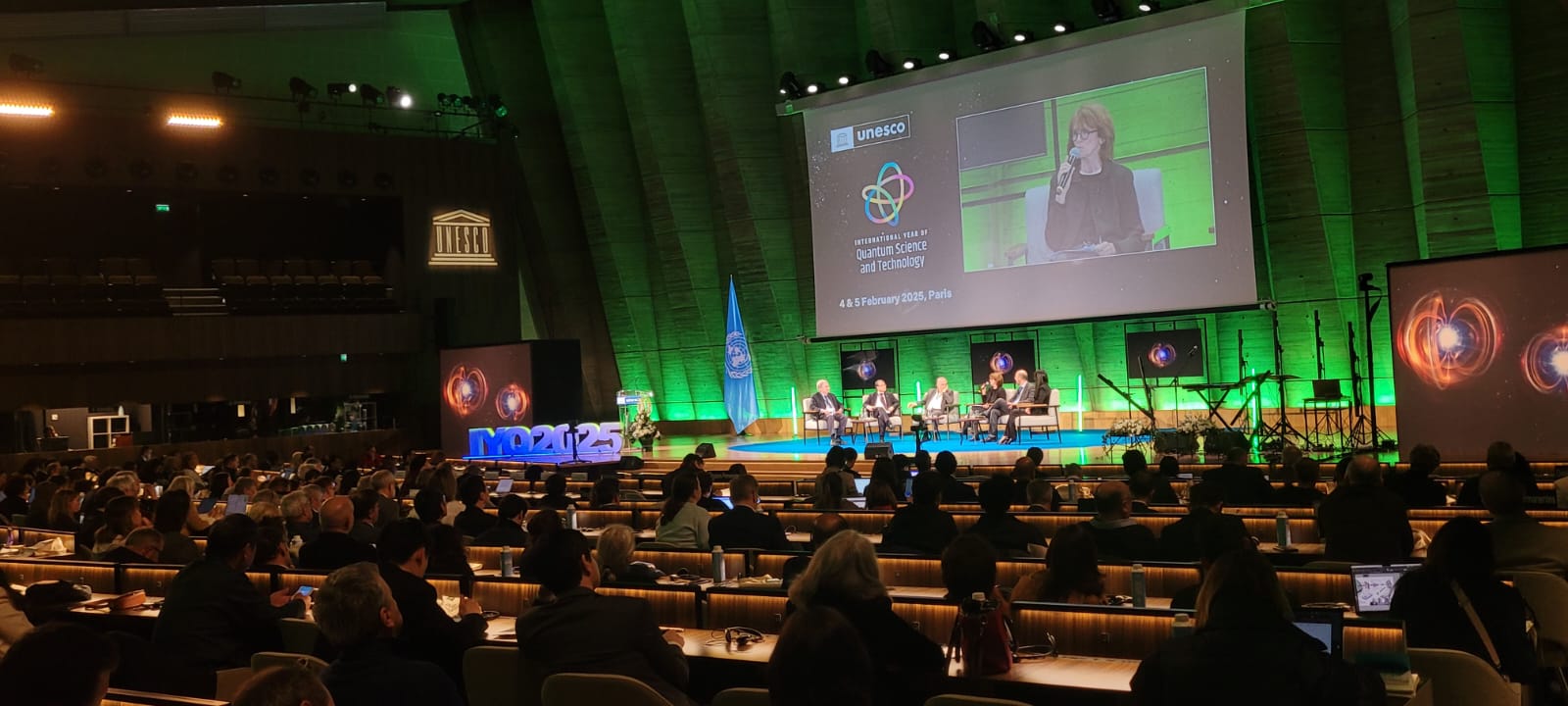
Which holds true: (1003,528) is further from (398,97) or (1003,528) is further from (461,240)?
(398,97)

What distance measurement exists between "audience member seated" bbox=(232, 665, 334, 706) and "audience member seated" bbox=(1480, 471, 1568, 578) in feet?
14.3

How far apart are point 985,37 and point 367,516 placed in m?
11.6

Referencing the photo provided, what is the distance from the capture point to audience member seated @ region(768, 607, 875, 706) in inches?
100.0

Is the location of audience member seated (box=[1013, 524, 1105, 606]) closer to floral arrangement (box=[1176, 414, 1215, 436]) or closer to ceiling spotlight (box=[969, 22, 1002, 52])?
floral arrangement (box=[1176, 414, 1215, 436])

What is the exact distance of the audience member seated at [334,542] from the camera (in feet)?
18.7

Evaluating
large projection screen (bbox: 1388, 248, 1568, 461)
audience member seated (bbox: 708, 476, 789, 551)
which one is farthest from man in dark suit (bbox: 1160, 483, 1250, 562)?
large projection screen (bbox: 1388, 248, 1568, 461)

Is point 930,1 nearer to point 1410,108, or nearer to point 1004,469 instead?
point 1410,108

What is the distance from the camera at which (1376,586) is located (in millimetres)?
4164

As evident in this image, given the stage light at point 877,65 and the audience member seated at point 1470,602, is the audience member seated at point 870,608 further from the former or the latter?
the stage light at point 877,65

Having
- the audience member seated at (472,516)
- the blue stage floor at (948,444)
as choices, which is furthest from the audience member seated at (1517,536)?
the blue stage floor at (948,444)

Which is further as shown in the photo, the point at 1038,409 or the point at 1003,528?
the point at 1038,409

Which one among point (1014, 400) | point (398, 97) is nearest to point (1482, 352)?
point (1014, 400)

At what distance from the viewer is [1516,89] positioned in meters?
13.6

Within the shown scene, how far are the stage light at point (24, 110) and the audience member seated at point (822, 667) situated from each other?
18899 millimetres
